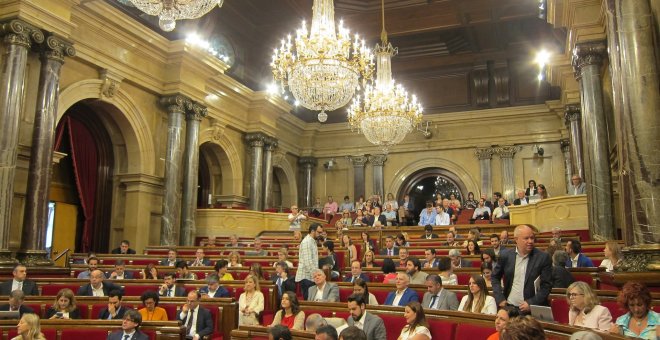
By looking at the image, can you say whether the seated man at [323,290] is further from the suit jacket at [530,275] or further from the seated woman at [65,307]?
the seated woman at [65,307]

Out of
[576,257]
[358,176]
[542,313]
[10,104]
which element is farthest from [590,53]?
[358,176]

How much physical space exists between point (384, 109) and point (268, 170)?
646cm

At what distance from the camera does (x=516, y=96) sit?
1766cm

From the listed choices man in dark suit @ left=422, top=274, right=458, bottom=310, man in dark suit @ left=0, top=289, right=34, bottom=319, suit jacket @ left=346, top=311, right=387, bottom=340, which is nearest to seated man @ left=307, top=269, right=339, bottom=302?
man in dark suit @ left=422, top=274, right=458, bottom=310

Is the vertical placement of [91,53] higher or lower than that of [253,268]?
higher

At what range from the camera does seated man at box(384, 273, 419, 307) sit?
206 inches

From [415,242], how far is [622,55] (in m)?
5.41

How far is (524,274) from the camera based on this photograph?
4109mm

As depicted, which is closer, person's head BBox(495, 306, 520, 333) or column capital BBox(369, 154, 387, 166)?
person's head BBox(495, 306, 520, 333)

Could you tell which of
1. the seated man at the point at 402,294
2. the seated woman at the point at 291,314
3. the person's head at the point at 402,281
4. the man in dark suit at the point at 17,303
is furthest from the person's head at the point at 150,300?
the person's head at the point at 402,281

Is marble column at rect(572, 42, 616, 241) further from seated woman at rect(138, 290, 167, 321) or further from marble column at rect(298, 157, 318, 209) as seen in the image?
marble column at rect(298, 157, 318, 209)

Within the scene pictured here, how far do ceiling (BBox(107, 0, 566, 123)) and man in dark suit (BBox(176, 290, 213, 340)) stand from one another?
30.9 feet

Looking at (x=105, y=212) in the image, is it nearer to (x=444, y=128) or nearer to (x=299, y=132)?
(x=299, y=132)

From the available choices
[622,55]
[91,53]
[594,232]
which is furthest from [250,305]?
[91,53]
